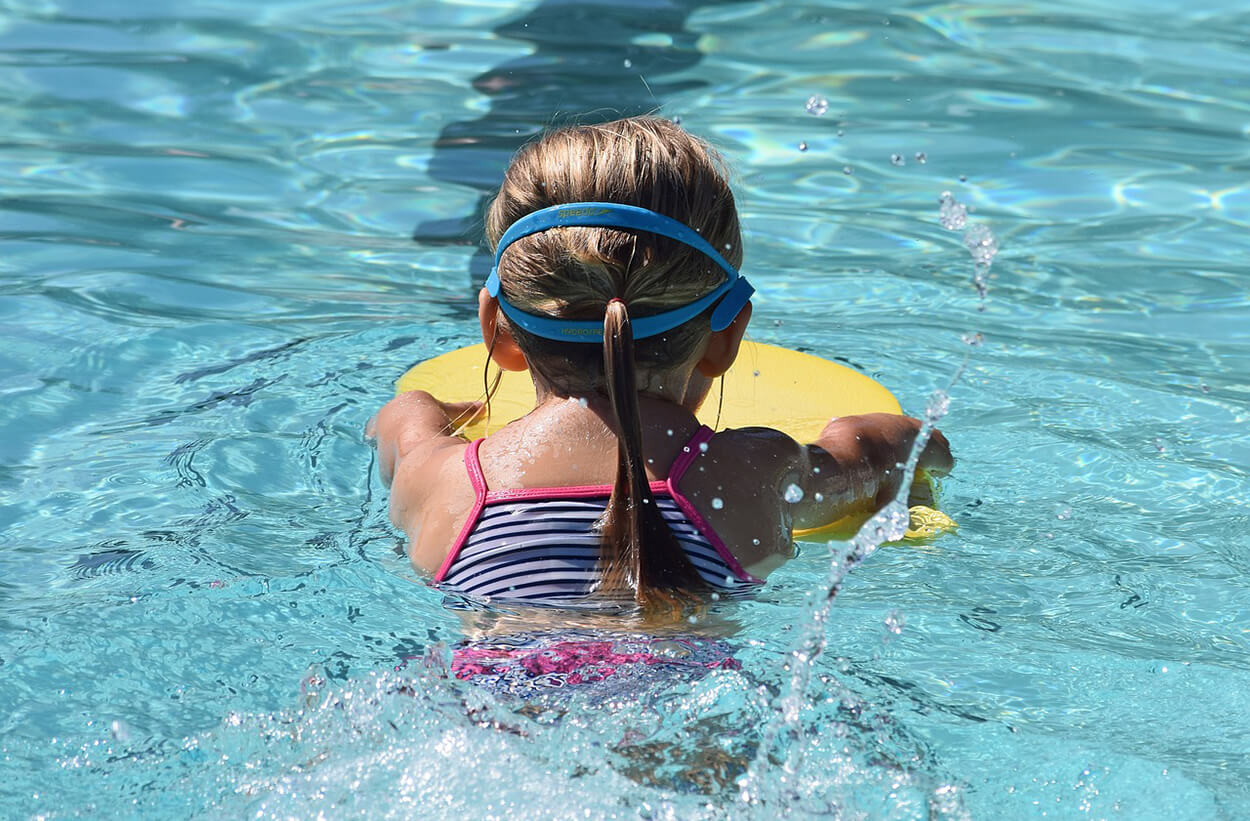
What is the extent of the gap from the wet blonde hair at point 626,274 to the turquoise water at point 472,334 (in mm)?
217

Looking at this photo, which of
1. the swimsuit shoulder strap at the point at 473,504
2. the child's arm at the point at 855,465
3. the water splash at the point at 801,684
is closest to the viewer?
the water splash at the point at 801,684

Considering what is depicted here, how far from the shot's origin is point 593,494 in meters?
2.10

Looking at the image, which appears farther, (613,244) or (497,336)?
(497,336)

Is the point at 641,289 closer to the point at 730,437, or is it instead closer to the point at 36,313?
the point at 730,437

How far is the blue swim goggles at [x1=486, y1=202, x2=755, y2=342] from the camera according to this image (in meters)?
2.08

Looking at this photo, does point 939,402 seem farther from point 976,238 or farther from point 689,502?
point 976,238

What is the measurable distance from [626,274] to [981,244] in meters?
2.89

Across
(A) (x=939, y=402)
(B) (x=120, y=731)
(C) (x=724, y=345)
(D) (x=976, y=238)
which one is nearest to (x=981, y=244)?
(D) (x=976, y=238)

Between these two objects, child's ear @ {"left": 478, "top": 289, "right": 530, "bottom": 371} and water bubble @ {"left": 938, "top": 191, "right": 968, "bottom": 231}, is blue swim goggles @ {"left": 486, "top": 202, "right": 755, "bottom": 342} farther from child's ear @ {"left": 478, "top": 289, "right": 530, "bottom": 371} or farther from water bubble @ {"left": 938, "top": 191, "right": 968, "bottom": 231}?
water bubble @ {"left": 938, "top": 191, "right": 968, "bottom": 231}

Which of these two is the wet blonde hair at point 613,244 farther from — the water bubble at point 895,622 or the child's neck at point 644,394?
the water bubble at point 895,622

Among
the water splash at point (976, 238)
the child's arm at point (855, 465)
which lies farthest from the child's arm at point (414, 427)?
the water splash at point (976, 238)

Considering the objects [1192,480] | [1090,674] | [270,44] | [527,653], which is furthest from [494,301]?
[270,44]

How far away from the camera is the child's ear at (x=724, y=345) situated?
7.49 ft

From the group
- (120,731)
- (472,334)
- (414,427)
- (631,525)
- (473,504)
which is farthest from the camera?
(472,334)
